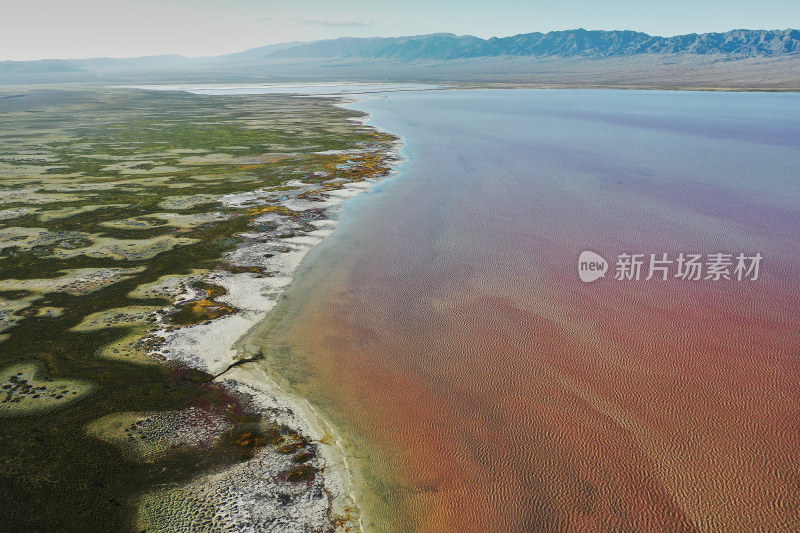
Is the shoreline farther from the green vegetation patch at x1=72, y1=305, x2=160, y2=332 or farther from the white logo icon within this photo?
the white logo icon

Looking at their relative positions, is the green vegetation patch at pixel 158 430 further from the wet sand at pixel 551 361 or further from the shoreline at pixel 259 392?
the wet sand at pixel 551 361

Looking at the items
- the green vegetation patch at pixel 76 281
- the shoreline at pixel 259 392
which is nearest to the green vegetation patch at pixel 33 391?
the shoreline at pixel 259 392

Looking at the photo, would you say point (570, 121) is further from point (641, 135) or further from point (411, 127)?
point (411, 127)

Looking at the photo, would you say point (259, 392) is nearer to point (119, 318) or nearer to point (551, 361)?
point (119, 318)

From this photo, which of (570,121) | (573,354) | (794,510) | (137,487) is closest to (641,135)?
(570,121)

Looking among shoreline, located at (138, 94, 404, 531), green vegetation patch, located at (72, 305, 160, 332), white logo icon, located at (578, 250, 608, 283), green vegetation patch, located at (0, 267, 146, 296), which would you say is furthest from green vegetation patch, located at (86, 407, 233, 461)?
white logo icon, located at (578, 250, 608, 283)

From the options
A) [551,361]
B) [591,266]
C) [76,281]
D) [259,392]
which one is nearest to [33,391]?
[259,392]
